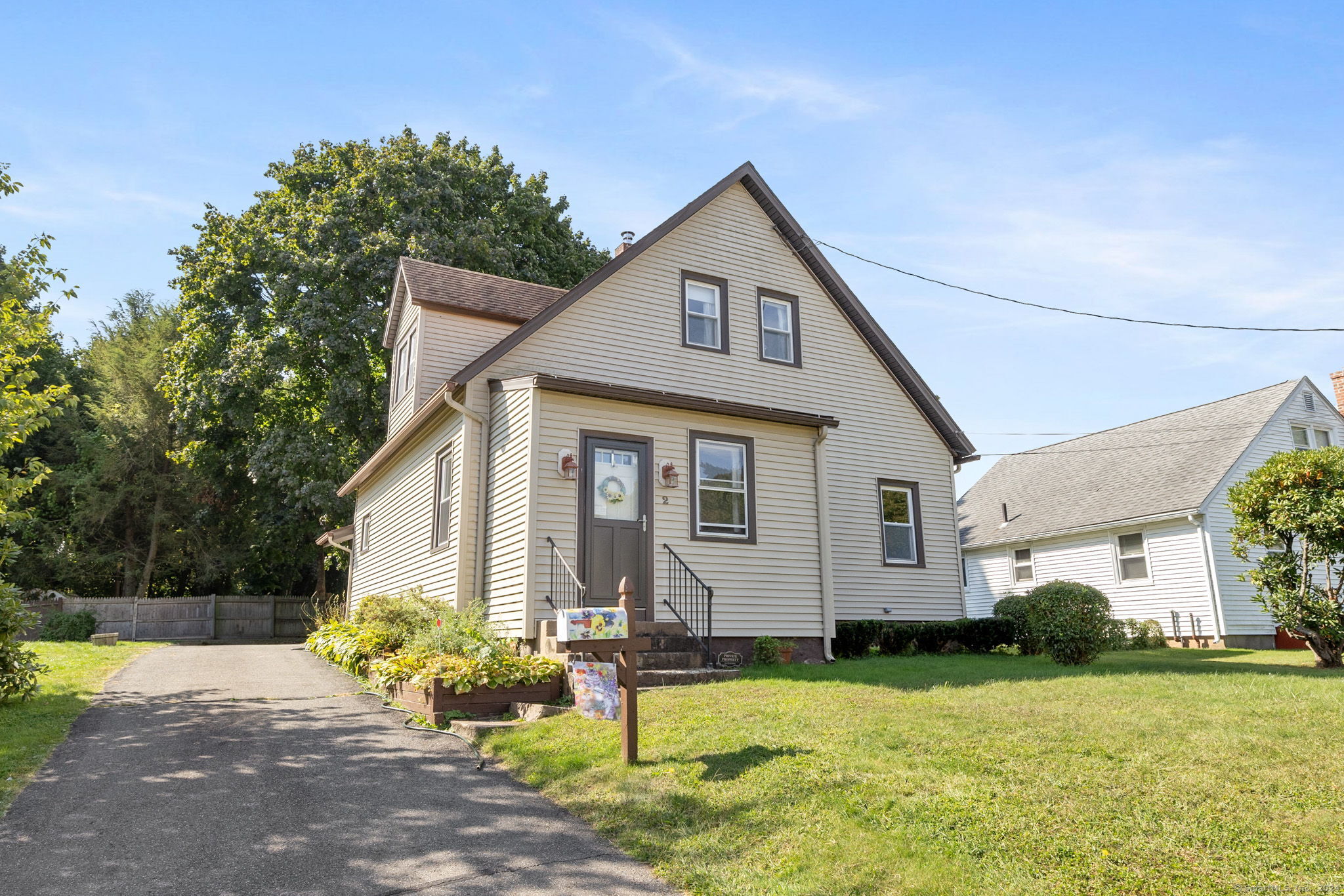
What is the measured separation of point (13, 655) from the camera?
9602mm

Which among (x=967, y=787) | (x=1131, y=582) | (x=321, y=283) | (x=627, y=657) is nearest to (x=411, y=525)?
(x=627, y=657)

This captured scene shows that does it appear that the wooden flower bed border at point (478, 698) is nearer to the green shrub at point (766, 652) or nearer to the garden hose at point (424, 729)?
the garden hose at point (424, 729)

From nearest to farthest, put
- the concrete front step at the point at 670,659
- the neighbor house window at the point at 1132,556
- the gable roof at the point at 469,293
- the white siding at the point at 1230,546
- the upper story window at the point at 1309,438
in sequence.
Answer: the concrete front step at the point at 670,659 < the gable roof at the point at 469,293 < the white siding at the point at 1230,546 < the neighbor house window at the point at 1132,556 < the upper story window at the point at 1309,438

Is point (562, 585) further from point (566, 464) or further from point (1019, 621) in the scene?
point (1019, 621)

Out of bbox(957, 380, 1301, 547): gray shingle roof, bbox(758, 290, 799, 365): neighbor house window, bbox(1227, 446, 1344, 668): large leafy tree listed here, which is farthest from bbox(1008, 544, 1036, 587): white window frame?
bbox(758, 290, 799, 365): neighbor house window

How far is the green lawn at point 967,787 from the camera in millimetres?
4305

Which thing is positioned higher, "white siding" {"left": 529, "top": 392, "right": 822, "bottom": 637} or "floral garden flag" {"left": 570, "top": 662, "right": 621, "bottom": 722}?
"white siding" {"left": 529, "top": 392, "right": 822, "bottom": 637}

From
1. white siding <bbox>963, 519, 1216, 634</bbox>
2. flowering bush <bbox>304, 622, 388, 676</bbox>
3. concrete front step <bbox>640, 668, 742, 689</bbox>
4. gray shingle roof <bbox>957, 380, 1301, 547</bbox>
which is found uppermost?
gray shingle roof <bbox>957, 380, 1301, 547</bbox>

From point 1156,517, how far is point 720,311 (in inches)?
502

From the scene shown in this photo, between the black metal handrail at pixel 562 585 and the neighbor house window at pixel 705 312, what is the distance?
201 inches

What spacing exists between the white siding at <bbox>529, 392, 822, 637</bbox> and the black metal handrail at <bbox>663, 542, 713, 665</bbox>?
0.11m

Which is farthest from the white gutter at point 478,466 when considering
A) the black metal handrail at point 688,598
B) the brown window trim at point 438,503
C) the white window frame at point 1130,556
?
the white window frame at point 1130,556

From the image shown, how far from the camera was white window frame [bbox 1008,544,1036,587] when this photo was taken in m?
24.8

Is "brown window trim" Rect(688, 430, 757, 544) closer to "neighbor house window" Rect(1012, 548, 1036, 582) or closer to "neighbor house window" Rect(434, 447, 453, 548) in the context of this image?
"neighbor house window" Rect(434, 447, 453, 548)
